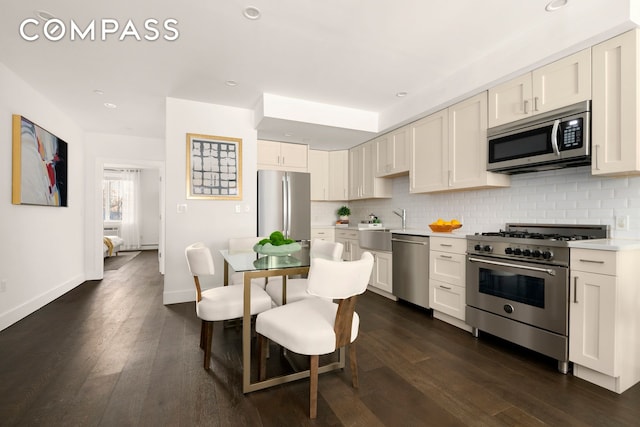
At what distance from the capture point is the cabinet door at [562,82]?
216cm

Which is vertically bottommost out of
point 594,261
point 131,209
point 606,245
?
point 594,261

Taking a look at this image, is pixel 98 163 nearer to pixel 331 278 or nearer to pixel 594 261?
pixel 331 278

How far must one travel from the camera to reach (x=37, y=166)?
3.39 m

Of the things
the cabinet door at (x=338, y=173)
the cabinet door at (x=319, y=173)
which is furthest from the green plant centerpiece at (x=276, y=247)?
the cabinet door at (x=338, y=173)

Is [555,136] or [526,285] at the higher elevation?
[555,136]

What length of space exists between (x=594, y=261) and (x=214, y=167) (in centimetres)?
385

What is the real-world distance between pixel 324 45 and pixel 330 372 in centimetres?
261

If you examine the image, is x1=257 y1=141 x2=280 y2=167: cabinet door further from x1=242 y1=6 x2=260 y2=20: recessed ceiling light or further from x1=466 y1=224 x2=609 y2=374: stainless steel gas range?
x1=466 y1=224 x2=609 y2=374: stainless steel gas range

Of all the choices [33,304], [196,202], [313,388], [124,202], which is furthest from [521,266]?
[124,202]

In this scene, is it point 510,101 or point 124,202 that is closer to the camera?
point 510,101

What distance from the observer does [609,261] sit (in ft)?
6.03

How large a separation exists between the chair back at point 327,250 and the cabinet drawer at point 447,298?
133cm

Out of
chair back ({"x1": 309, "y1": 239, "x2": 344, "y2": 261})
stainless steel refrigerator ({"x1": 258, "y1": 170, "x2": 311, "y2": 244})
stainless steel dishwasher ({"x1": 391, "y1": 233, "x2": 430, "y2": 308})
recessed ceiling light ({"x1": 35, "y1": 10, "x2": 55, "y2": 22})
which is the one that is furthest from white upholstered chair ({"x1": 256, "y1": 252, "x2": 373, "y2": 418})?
recessed ceiling light ({"x1": 35, "y1": 10, "x2": 55, "y2": 22})

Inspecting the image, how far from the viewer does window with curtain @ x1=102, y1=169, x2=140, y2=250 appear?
8672mm
